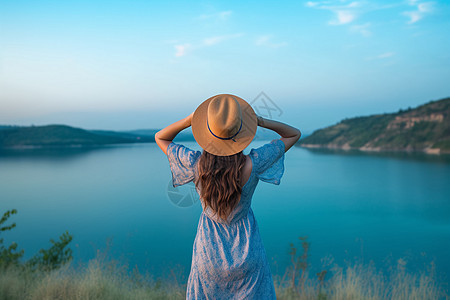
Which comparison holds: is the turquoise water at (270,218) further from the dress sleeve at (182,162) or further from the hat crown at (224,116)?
the hat crown at (224,116)

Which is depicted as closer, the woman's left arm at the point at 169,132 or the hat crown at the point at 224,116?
the hat crown at the point at 224,116

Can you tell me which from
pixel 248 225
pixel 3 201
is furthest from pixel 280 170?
pixel 3 201

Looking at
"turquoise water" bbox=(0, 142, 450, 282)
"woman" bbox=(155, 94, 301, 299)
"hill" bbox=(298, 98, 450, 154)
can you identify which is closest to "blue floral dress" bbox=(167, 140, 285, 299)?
"woman" bbox=(155, 94, 301, 299)

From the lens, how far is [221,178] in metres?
1.34

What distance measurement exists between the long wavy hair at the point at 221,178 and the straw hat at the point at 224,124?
0.04 metres

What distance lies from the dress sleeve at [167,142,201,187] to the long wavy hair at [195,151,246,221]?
63 millimetres

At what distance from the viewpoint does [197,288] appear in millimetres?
1482

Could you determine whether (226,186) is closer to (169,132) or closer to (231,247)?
(231,247)

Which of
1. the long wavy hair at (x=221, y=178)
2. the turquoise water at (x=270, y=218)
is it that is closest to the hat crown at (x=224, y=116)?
the long wavy hair at (x=221, y=178)

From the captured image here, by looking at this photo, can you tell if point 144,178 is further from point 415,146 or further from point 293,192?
point 415,146

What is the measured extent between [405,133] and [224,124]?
217ft

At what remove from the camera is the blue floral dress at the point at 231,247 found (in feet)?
4.69

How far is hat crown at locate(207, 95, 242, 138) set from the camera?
1322mm

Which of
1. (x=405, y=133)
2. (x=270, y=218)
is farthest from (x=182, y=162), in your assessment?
(x=405, y=133)
